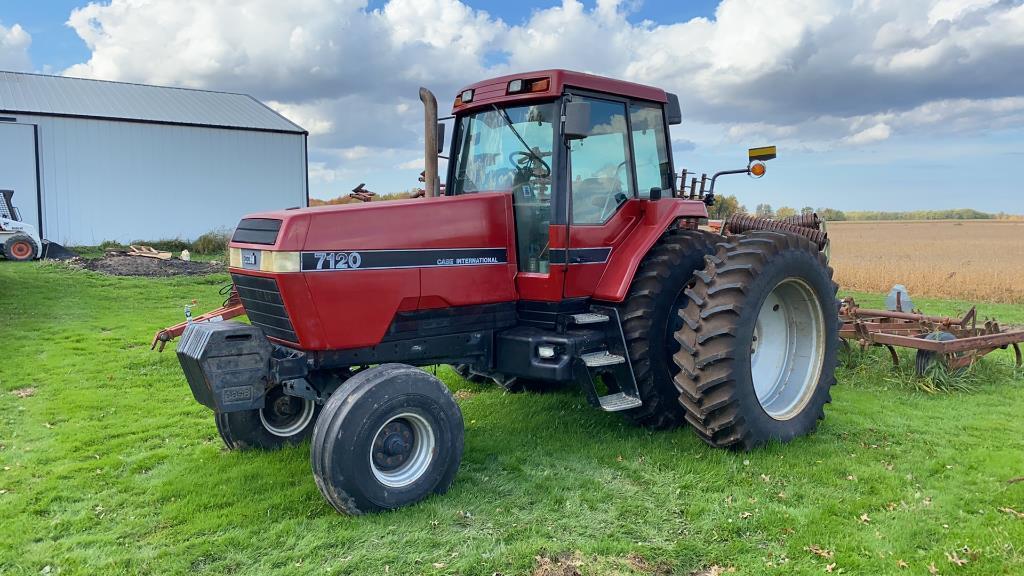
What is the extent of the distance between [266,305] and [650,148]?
3254 millimetres

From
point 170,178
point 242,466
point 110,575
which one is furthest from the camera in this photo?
point 170,178

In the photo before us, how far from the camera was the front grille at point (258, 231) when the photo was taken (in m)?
4.32

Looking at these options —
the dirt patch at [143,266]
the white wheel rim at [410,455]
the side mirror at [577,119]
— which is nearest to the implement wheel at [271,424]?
the white wheel rim at [410,455]

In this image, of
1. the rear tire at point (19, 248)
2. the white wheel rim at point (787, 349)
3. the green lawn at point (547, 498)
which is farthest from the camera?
the rear tire at point (19, 248)

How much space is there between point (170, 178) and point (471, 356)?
75.4 feet

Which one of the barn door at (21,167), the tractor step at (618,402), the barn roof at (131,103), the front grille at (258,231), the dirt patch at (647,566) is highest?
the barn roof at (131,103)

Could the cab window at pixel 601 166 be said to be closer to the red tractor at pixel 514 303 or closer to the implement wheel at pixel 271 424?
the red tractor at pixel 514 303

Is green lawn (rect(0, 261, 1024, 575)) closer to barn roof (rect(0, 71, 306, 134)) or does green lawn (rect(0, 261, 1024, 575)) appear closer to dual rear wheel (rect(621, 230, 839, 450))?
dual rear wheel (rect(621, 230, 839, 450))

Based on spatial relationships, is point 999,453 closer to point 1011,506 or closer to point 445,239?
point 1011,506

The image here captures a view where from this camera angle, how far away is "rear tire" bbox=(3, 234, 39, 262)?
18844mm

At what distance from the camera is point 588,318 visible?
16.8 ft

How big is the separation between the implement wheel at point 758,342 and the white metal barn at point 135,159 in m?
23.5

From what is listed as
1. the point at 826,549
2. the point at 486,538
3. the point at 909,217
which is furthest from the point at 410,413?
the point at 909,217

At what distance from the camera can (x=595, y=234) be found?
521 cm
